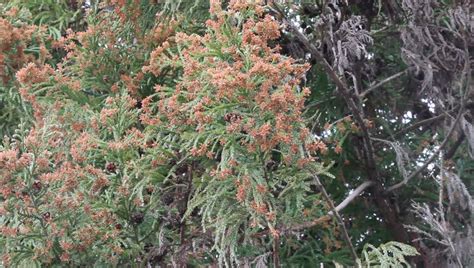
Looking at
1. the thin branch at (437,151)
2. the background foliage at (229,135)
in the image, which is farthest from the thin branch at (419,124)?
the thin branch at (437,151)

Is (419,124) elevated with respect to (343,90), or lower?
lower

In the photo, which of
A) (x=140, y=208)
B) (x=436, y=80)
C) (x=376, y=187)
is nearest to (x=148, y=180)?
(x=140, y=208)

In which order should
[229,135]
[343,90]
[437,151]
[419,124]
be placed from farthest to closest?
[419,124] < [437,151] < [343,90] < [229,135]

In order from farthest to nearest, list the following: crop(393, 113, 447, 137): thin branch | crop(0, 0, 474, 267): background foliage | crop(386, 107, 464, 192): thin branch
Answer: crop(393, 113, 447, 137): thin branch
crop(386, 107, 464, 192): thin branch
crop(0, 0, 474, 267): background foliage

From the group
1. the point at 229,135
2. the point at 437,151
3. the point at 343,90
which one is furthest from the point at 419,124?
the point at 229,135

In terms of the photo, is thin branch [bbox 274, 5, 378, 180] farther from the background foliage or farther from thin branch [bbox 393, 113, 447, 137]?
thin branch [bbox 393, 113, 447, 137]

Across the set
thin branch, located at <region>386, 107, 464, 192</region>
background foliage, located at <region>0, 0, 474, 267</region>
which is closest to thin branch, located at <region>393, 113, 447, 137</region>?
background foliage, located at <region>0, 0, 474, 267</region>

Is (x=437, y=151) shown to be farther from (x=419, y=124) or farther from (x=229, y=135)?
(x=229, y=135)

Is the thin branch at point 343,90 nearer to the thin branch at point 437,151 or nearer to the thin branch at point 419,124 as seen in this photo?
the thin branch at point 437,151

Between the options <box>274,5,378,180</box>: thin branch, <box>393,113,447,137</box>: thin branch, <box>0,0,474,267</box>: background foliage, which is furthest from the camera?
<box>393,113,447,137</box>: thin branch

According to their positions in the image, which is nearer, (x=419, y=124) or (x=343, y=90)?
(x=343, y=90)

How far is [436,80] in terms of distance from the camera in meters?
4.40

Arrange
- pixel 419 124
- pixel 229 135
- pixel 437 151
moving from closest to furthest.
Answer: pixel 229 135 < pixel 437 151 < pixel 419 124

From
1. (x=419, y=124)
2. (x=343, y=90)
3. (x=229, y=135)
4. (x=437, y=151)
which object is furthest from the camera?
(x=419, y=124)
